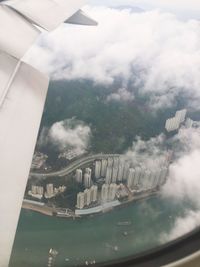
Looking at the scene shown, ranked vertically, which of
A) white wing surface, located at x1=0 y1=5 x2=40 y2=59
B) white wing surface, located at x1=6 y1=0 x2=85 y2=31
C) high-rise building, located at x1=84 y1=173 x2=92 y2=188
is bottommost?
high-rise building, located at x1=84 y1=173 x2=92 y2=188

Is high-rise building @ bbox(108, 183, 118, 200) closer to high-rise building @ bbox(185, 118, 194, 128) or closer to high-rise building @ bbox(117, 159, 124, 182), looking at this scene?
high-rise building @ bbox(117, 159, 124, 182)

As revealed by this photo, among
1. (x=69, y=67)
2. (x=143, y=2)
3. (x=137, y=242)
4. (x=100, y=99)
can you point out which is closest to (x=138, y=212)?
(x=137, y=242)

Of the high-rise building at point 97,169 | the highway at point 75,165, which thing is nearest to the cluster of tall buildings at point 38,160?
the highway at point 75,165

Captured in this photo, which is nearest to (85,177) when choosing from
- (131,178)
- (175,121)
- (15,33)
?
(131,178)

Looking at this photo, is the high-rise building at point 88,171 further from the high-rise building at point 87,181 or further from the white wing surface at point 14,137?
the white wing surface at point 14,137

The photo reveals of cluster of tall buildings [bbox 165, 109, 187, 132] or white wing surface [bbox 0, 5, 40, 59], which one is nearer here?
white wing surface [bbox 0, 5, 40, 59]

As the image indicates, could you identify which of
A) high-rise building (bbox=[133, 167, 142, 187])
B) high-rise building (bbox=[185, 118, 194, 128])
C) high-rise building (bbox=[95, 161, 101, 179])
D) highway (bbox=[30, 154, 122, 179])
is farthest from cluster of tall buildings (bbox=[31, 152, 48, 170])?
high-rise building (bbox=[185, 118, 194, 128])

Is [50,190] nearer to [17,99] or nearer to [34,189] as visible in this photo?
[34,189]

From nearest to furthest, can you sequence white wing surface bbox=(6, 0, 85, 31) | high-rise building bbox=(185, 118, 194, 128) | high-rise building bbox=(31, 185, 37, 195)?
white wing surface bbox=(6, 0, 85, 31) < high-rise building bbox=(31, 185, 37, 195) < high-rise building bbox=(185, 118, 194, 128)
